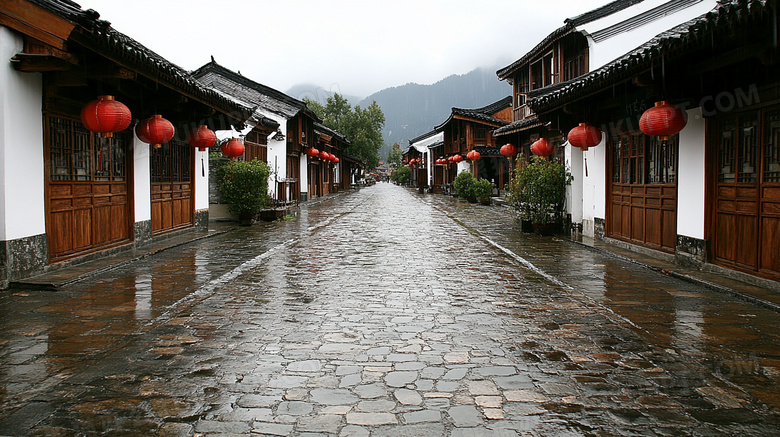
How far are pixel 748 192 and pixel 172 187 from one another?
11.2m

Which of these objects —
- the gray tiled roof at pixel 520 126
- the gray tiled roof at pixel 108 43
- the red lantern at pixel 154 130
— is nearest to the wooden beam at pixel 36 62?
the gray tiled roof at pixel 108 43

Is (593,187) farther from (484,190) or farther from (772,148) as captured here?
(484,190)

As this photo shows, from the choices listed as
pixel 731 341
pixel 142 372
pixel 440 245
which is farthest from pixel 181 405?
pixel 440 245

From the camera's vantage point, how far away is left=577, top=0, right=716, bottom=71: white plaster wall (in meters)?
14.6

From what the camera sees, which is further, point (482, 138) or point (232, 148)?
point (482, 138)

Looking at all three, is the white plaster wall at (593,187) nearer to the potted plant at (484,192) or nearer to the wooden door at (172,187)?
the wooden door at (172,187)

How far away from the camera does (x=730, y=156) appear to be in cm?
771

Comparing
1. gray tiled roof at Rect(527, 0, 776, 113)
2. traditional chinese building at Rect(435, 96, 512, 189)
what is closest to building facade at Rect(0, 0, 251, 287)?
gray tiled roof at Rect(527, 0, 776, 113)

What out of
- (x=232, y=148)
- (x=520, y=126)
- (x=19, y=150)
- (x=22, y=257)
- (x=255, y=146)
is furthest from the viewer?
(x=255, y=146)

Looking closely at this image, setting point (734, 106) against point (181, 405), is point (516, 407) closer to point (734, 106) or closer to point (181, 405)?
point (181, 405)

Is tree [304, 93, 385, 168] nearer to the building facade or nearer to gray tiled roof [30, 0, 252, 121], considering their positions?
the building facade

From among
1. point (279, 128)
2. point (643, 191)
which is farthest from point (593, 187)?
point (279, 128)

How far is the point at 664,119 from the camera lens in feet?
26.1

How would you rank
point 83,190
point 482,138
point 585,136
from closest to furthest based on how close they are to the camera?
1. point 83,190
2. point 585,136
3. point 482,138
